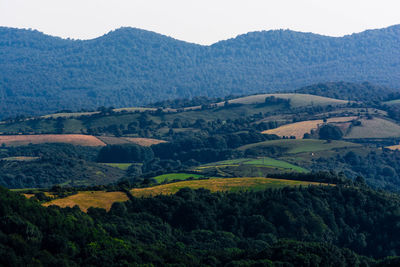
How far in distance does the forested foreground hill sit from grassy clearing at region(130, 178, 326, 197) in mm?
3536

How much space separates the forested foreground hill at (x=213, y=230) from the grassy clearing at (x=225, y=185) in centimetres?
354

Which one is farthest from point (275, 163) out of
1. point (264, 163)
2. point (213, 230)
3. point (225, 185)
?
point (213, 230)

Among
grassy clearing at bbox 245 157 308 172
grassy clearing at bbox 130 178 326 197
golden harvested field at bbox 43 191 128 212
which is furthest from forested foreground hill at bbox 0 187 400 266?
grassy clearing at bbox 245 157 308 172

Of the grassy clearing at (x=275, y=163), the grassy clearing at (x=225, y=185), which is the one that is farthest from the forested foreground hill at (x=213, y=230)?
the grassy clearing at (x=275, y=163)

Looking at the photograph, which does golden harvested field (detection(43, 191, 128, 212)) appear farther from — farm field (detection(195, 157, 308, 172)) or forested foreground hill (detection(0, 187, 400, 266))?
farm field (detection(195, 157, 308, 172))

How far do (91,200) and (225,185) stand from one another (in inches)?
1188

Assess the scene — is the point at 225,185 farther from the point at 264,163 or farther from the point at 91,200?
the point at 264,163

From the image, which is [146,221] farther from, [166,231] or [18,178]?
[18,178]

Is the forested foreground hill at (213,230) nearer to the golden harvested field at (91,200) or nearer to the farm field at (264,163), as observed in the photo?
the golden harvested field at (91,200)

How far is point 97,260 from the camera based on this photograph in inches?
2697

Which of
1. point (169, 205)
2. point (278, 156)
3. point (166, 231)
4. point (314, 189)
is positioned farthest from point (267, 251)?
point (278, 156)

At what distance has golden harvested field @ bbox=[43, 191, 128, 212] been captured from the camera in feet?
329

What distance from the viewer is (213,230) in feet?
363

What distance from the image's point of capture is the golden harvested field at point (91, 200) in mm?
100225
